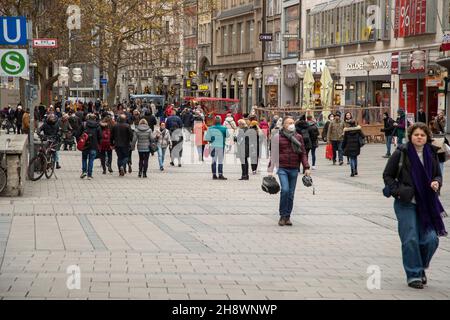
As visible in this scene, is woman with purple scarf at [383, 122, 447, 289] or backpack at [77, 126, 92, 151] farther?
backpack at [77, 126, 92, 151]

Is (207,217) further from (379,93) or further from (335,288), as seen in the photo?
(379,93)

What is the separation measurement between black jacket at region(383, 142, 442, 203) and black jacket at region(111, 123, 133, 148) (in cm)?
1622

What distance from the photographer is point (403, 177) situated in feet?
32.1

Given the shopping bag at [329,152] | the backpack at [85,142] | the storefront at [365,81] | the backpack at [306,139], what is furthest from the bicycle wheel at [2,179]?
the storefront at [365,81]

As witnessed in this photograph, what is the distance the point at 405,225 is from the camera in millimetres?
9773

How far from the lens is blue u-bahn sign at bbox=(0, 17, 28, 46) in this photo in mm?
Answer: 18469

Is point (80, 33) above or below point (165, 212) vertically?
above

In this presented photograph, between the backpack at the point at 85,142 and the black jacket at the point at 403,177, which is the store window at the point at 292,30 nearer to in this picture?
the backpack at the point at 85,142

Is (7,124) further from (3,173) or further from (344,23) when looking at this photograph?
(3,173)

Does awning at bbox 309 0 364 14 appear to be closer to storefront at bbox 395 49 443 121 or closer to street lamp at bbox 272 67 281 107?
storefront at bbox 395 49 443 121

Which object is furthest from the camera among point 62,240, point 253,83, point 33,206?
point 253,83

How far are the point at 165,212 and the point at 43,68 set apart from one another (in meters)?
44.2

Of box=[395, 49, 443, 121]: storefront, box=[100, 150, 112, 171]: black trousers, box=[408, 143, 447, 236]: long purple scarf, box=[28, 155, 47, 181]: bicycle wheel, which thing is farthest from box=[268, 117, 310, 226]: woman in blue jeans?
box=[395, 49, 443, 121]: storefront
